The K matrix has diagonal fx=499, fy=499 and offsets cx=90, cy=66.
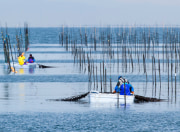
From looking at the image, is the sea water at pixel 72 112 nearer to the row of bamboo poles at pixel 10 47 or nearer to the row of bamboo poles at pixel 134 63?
the row of bamboo poles at pixel 134 63

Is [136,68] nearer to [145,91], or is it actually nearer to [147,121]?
[145,91]

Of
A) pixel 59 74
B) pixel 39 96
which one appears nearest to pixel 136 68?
pixel 59 74

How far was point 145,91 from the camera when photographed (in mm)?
35469

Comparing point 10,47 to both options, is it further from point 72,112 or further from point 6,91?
point 72,112

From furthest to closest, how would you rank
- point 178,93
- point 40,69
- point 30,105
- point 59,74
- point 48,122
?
point 40,69
point 59,74
point 178,93
point 30,105
point 48,122

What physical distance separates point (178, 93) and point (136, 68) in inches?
829

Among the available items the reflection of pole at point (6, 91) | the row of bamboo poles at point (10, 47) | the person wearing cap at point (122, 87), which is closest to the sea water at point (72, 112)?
the reflection of pole at point (6, 91)

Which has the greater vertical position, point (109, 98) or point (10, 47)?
point (10, 47)

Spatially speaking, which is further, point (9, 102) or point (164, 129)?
point (9, 102)

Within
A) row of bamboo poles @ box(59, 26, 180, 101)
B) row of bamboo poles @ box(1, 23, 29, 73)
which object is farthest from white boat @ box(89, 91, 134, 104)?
row of bamboo poles @ box(1, 23, 29, 73)

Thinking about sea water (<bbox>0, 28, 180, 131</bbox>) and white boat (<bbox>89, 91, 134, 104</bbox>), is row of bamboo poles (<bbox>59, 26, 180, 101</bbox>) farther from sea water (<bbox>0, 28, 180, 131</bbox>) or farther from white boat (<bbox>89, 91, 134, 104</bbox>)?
white boat (<bbox>89, 91, 134, 104</bbox>)

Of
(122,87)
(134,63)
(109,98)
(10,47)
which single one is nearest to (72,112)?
(109,98)

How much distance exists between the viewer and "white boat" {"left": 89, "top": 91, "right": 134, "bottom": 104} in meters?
29.5

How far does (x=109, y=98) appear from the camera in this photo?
29688mm
